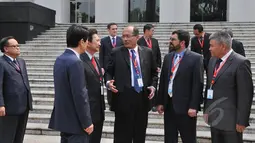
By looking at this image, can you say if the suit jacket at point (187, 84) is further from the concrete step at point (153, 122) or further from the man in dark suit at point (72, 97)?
the concrete step at point (153, 122)

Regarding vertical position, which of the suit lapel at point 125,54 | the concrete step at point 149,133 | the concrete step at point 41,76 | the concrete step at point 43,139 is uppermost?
the suit lapel at point 125,54

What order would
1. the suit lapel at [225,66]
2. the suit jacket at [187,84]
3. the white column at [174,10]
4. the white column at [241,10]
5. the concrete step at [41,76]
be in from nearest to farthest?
the suit lapel at [225,66], the suit jacket at [187,84], the concrete step at [41,76], the white column at [241,10], the white column at [174,10]

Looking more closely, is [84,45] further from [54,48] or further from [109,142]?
[54,48]

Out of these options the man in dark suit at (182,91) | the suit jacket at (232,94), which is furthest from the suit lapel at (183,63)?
the suit jacket at (232,94)

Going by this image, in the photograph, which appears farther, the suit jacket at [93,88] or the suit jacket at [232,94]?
the suit jacket at [93,88]

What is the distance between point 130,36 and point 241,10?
54.1ft

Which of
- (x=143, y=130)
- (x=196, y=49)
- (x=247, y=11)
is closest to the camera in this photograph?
(x=143, y=130)

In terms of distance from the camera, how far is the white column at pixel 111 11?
21.0 metres

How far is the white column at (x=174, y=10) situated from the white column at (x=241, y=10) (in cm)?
245

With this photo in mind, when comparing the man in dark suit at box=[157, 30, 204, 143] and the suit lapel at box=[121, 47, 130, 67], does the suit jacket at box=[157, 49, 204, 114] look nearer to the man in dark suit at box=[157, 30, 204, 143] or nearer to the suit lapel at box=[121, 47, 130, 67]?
the man in dark suit at box=[157, 30, 204, 143]

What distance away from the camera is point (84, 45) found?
371 cm

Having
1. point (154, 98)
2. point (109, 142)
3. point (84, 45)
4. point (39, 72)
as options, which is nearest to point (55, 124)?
point (84, 45)

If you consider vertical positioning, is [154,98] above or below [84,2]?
below

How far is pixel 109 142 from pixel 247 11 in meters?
15.7
